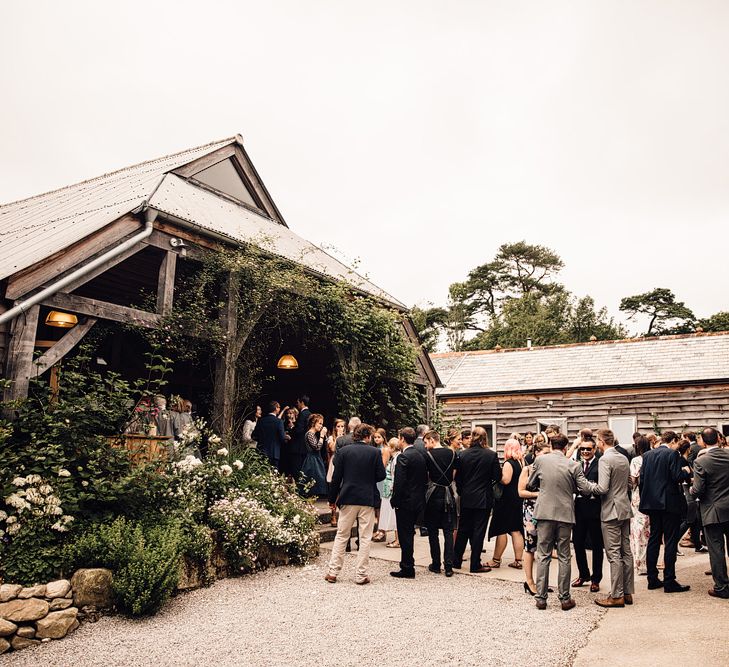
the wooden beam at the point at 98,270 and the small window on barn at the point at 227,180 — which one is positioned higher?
the small window on barn at the point at 227,180

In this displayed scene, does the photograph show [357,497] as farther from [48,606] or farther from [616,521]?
[48,606]

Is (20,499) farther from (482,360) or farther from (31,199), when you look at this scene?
(482,360)

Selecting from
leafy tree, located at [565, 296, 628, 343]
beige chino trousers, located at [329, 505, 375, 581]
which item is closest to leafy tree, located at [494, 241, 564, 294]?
leafy tree, located at [565, 296, 628, 343]

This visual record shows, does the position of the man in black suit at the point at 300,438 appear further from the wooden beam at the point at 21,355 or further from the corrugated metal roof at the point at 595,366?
the corrugated metal roof at the point at 595,366

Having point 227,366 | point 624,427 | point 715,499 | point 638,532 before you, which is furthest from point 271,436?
point 624,427

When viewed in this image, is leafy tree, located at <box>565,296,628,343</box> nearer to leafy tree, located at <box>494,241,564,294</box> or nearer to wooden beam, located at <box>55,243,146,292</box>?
leafy tree, located at <box>494,241,564,294</box>

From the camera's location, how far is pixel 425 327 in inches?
1687

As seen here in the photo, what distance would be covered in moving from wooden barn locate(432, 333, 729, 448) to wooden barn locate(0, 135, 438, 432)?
20.7ft

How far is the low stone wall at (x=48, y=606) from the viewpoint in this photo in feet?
17.9

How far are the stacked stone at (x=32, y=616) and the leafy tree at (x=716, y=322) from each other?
43.2 m

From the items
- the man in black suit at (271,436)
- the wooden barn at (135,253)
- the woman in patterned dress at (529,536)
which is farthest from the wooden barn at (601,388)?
the woman in patterned dress at (529,536)

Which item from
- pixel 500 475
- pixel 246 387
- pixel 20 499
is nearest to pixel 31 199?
pixel 246 387

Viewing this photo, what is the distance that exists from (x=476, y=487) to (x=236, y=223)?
684 centimetres

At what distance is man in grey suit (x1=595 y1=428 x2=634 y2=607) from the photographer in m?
6.41
